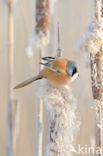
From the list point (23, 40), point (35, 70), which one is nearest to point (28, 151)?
point (35, 70)

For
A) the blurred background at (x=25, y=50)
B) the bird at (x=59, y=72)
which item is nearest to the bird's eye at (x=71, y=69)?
the bird at (x=59, y=72)

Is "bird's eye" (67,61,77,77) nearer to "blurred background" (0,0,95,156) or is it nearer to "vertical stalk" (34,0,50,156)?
"vertical stalk" (34,0,50,156)

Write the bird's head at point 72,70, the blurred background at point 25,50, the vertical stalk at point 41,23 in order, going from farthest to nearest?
the blurred background at point 25,50 < the vertical stalk at point 41,23 < the bird's head at point 72,70

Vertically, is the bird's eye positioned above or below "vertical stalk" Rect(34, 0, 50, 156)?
below

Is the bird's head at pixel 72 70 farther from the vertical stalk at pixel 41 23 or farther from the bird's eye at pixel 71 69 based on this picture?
the vertical stalk at pixel 41 23

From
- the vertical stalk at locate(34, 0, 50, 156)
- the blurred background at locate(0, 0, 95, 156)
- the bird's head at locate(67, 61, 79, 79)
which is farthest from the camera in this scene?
the blurred background at locate(0, 0, 95, 156)

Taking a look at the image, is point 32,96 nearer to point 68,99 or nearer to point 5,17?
point 5,17

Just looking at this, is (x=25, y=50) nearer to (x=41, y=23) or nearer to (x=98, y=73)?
(x=41, y=23)

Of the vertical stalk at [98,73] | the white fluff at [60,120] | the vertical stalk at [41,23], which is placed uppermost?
the vertical stalk at [41,23]

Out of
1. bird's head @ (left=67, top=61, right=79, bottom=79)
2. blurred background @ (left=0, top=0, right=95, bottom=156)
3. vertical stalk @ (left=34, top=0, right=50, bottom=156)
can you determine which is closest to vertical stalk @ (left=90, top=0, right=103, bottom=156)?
bird's head @ (left=67, top=61, right=79, bottom=79)

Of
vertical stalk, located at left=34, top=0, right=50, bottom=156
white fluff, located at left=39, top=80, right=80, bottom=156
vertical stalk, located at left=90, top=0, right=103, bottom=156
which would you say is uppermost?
vertical stalk, located at left=34, top=0, right=50, bottom=156

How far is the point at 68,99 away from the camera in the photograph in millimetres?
870

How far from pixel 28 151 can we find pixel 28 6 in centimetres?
106

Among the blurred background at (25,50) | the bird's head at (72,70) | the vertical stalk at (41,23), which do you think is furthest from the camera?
the blurred background at (25,50)
